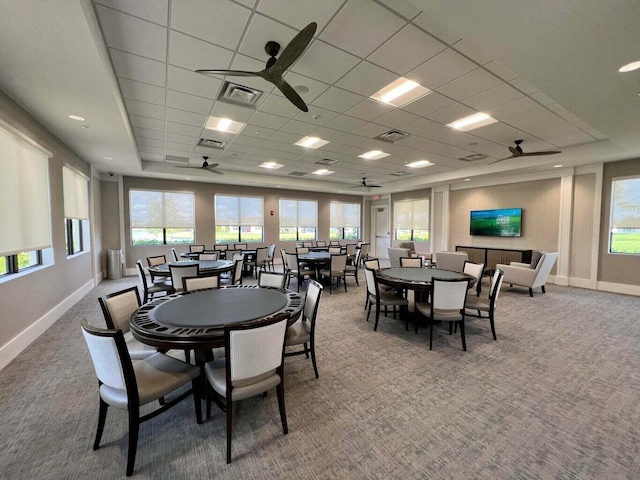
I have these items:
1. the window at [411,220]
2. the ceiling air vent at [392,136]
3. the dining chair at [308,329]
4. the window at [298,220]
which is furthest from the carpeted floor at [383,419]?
the window at [298,220]

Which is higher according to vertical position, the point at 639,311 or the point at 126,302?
the point at 126,302

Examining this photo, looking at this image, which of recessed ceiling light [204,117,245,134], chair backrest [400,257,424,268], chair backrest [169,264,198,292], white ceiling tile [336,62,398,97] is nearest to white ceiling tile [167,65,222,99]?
recessed ceiling light [204,117,245,134]

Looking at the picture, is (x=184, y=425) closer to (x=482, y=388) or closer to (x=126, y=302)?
(x=126, y=302)

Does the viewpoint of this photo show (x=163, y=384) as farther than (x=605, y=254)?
No

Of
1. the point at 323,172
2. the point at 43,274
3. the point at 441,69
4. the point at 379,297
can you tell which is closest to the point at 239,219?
the point at 323,172

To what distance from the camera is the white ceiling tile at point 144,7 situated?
2068 mm

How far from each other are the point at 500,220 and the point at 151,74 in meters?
8.86

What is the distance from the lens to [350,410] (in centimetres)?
214

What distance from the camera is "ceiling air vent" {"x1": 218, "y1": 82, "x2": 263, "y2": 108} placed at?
3.40 metres

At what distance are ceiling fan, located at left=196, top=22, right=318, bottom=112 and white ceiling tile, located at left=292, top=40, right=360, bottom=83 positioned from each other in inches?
13.1

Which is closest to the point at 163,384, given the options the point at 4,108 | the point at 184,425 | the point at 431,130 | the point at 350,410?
the point at 184,425

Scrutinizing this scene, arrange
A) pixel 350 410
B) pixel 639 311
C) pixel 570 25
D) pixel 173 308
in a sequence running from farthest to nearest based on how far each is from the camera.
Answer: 1. pixel 639 311
2. pixel 173 308
3. pixel 350 410
4. pixel 570 25

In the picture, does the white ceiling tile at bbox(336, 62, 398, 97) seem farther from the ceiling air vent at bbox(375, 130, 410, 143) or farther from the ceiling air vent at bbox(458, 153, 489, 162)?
the ceiling air vent at bbox(458, 153, 489, 162)

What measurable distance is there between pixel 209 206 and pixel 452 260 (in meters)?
7.62
